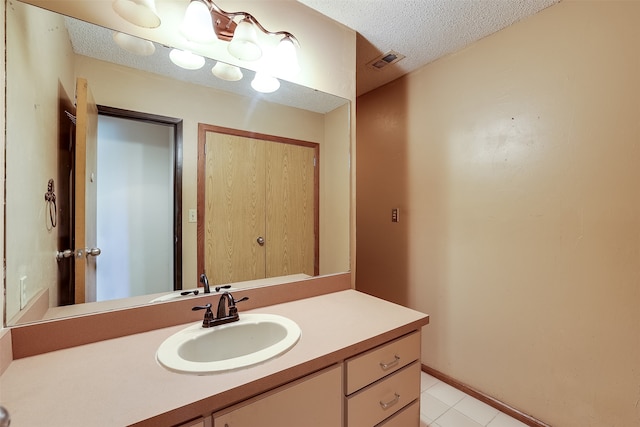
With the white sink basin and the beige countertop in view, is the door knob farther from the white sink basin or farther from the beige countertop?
the white sink basin

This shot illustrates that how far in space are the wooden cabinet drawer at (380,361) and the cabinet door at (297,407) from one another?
0.19 ft

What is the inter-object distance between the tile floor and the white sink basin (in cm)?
115

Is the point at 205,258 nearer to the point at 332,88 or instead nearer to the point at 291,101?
the point at 291,101

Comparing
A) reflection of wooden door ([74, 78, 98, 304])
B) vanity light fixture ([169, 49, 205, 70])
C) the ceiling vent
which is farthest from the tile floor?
the ceiling vent

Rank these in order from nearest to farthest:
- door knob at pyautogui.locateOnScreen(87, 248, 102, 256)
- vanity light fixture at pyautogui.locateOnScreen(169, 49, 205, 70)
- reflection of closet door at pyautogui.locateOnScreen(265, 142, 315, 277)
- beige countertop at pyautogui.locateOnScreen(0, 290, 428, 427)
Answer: beige countertop at pyautogui.locateOnScreen(0, 290, 428, 427)
door knob at pyautogui.locateOnScreen(87, 248, 102, 256)
vanity light fixture at pyautogui.locateOnScreen(169, 49, 205, 70)
reflection of closet door at pyautogui.locateOnScreen(265, 142, 315, 277)

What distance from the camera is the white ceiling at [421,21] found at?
4.75ft

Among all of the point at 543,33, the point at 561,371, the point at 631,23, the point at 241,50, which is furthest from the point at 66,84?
the point at 561,371

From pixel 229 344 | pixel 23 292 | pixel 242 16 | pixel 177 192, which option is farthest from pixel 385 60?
pixel 23 292

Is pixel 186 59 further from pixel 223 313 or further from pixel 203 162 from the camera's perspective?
pixel 223 313

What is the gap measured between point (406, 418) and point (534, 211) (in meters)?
1.26

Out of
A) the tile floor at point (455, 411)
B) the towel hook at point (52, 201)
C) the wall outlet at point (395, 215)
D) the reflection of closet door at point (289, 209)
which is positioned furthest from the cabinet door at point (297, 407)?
the wall outlet at point (395, 215)

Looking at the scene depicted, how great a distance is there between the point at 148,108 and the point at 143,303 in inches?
32.7

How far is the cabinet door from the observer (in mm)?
734

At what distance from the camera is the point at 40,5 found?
92 cm
